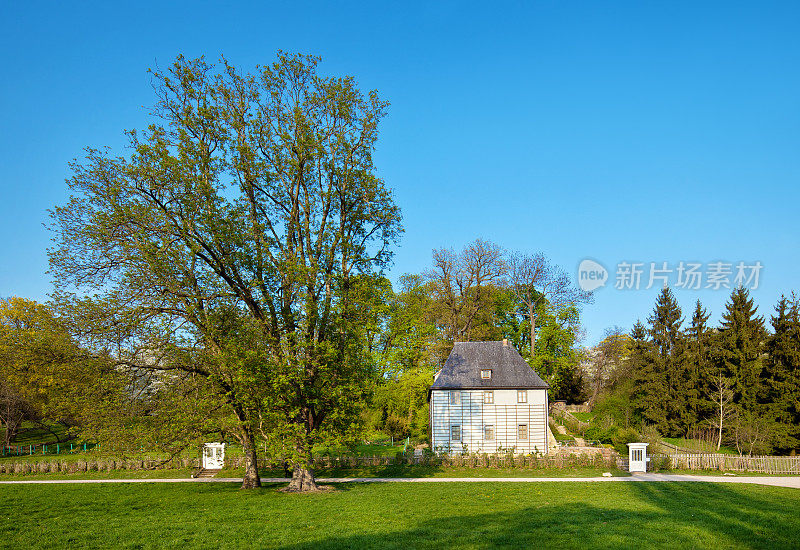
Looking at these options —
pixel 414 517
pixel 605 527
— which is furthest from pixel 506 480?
pixel 605 527

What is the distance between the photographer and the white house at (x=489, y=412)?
3488 centimetres

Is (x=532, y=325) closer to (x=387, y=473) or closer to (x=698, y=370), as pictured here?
(x=698, y=370)

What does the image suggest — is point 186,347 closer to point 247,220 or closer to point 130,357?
point 130,357

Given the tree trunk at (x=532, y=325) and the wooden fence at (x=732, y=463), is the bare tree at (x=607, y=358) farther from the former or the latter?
the wooden fence at (x=732, y=463)

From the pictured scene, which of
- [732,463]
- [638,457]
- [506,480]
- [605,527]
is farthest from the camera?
[732,463]

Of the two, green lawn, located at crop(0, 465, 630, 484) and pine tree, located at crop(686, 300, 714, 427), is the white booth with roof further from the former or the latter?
pine tree, located at crop(686, 300, 714, 427)

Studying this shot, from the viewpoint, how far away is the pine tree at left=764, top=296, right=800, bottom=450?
1261 inches

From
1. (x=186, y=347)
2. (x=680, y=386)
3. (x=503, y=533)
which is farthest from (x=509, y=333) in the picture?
(x=503, y=533)

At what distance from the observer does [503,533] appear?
12172 millimetres

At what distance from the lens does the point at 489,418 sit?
1380 inches

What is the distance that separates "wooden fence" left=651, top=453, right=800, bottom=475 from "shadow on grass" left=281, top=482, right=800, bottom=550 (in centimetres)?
1052

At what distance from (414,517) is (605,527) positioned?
4767 millimetres

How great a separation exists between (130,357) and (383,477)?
12.4 metres

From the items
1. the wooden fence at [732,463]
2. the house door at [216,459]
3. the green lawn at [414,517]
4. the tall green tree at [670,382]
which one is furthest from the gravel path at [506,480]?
the tall green tree at [670,382]
